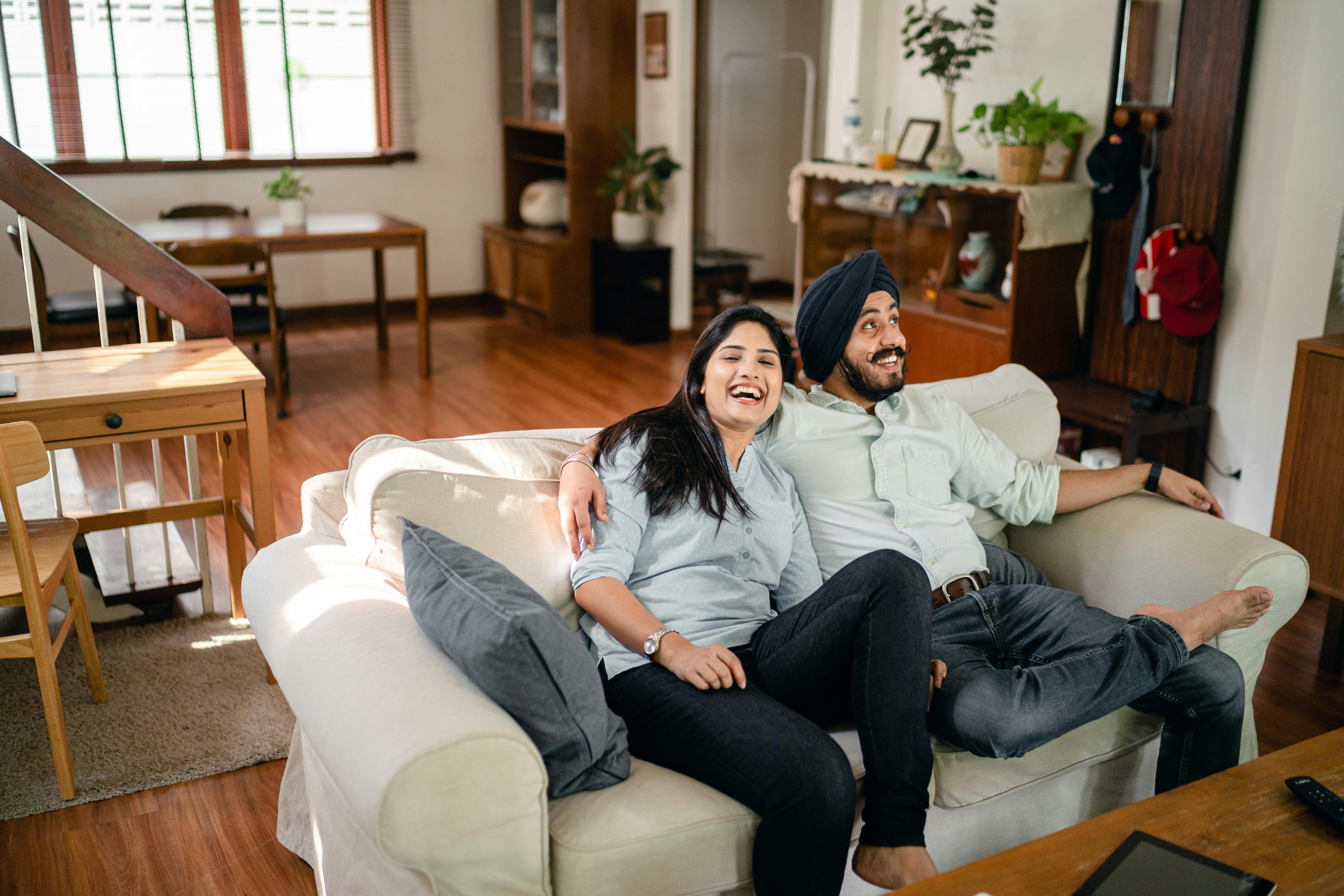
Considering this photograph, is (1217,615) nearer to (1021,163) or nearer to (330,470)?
(1021,163)

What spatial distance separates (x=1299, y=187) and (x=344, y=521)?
286cm

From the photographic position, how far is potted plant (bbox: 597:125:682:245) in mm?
5848

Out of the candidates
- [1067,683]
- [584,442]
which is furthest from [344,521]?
[1067,683]

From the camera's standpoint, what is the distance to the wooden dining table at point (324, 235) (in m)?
4.77

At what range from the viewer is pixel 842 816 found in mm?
1506

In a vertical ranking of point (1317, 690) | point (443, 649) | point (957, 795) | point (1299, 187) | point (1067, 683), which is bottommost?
point (1317, 690)

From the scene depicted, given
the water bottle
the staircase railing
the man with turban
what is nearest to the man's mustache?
the man with turban

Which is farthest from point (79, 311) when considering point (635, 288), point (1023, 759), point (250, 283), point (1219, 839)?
point (1219, 839)

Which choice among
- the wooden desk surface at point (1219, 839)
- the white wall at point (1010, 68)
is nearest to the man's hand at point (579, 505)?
the wooden desk surface at point (1219, 839)

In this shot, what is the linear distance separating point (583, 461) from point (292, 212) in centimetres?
381

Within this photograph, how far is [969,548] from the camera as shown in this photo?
2.08 m

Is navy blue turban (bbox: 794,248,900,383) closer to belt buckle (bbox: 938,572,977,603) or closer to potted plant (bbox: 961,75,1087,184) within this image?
belt buckle (bbox: 938,572,977,603)

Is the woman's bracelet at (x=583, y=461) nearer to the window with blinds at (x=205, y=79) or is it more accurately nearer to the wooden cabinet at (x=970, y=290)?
the wooden cabinet at (x=970, y=290)

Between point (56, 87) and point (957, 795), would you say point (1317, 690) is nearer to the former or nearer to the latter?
point (957, 795)
